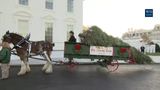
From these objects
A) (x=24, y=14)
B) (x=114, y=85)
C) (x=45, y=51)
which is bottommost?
(x=114, y=85)

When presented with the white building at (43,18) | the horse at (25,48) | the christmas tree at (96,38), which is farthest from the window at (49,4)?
the horse at (25,48)

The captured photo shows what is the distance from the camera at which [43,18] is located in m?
38.1

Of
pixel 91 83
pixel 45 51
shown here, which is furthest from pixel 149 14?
pixel 91 83

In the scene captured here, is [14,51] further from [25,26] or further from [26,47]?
[25,26]

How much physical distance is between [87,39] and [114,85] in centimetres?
754

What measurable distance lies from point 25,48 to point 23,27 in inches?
709

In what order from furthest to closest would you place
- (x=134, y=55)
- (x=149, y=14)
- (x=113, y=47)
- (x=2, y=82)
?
(x=149, y=14) < (x=134, y=55) < (x=113, y=47) < (x=2, y=82)

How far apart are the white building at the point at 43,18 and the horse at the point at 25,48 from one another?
1528 centimetres

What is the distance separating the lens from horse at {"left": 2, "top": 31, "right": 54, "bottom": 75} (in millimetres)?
18078

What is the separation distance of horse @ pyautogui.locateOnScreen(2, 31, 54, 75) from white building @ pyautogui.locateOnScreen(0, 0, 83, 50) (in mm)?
15276

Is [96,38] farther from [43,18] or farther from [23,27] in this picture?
[43,18]

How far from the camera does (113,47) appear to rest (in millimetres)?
21719

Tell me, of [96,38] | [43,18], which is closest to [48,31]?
[43,18]

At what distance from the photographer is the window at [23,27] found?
1405 inches
